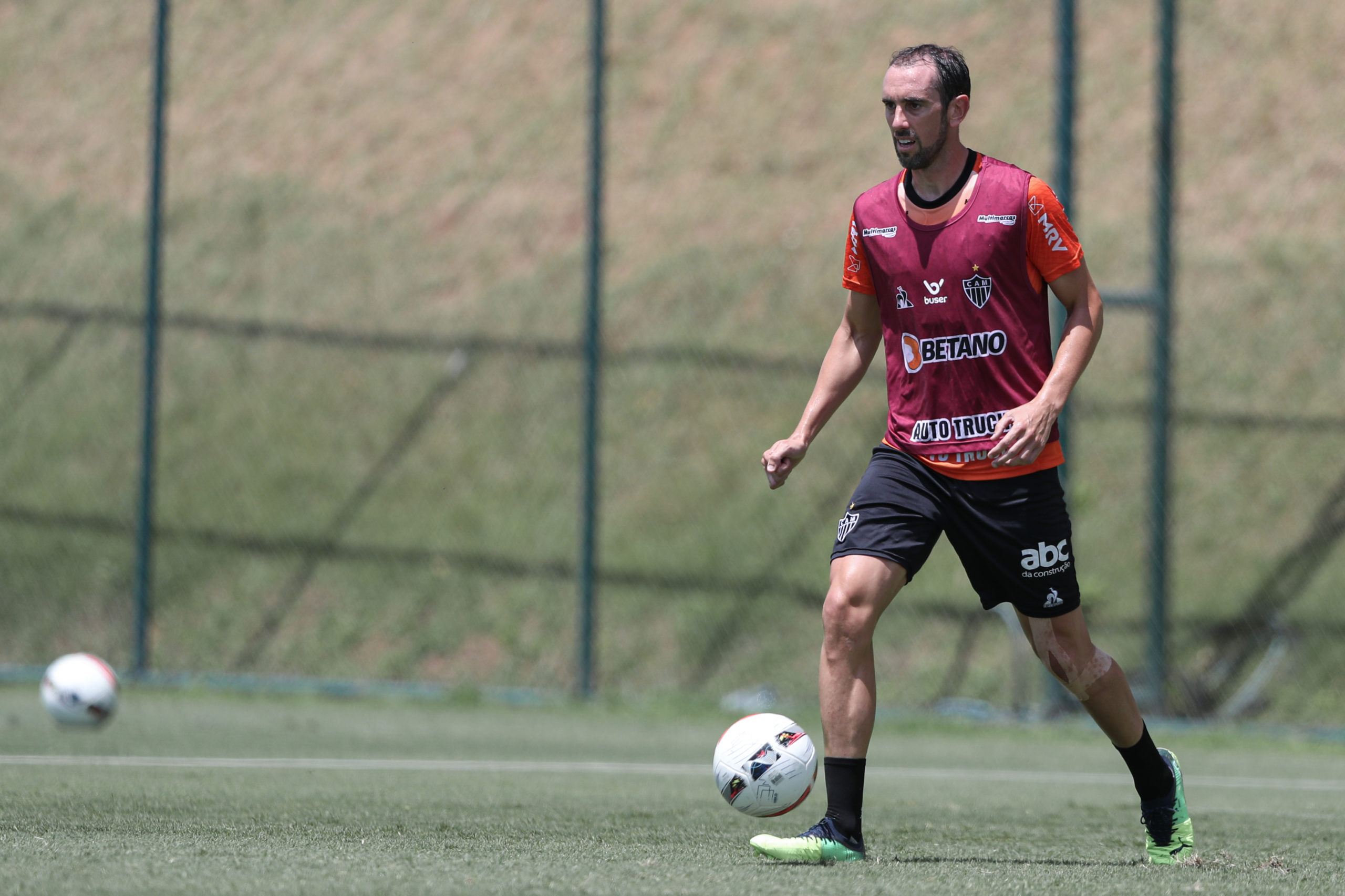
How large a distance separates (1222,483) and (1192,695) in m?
1.72

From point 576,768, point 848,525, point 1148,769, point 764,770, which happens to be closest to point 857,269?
point 848,525

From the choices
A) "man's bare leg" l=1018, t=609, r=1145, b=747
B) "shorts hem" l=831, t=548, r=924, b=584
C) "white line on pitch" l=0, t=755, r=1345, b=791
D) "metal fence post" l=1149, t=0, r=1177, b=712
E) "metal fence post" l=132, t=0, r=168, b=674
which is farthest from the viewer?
"metal fence post" l=132, t=0, r=168, b=674

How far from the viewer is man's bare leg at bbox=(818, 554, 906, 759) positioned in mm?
4355

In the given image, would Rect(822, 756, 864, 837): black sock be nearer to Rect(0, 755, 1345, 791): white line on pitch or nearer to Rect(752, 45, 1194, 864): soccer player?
Rect(752, 45, 1194, 864): soccer player

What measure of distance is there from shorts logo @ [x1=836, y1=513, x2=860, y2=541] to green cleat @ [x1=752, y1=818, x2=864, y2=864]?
753mm

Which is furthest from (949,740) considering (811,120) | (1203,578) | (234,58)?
(234,58)

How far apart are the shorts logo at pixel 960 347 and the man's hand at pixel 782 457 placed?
1.31 ft

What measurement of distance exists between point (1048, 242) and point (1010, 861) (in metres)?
1.64

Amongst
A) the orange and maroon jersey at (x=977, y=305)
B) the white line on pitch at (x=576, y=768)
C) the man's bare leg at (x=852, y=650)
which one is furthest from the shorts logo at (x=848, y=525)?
the white line on pitch at (x=576, y=768)

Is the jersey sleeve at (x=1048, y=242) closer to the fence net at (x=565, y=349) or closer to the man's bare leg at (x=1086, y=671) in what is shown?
the man's bare leg at (x=1086, y=671)

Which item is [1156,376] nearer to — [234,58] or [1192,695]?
[1192,695]

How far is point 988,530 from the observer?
14.7ft

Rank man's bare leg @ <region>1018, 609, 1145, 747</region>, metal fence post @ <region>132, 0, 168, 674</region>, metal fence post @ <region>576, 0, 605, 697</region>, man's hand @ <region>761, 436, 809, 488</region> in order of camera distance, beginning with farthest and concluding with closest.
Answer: metal fence post @ <region>132, 0, 168, 674</region>
metal fence post @ <region>576, 0, 605, 697</region>
man's hand @ <region>761, 436, 809, 488</region>
man's bare leg @ <region>1018, 609, 1145, 747</region>

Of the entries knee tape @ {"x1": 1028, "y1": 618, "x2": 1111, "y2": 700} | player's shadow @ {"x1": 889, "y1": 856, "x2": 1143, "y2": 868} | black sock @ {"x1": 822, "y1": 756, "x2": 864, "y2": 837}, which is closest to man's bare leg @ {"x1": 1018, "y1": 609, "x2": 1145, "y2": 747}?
knee tape @ {"x1": 1028, "y1": 618, "x2": 1111, "y2": 700}
